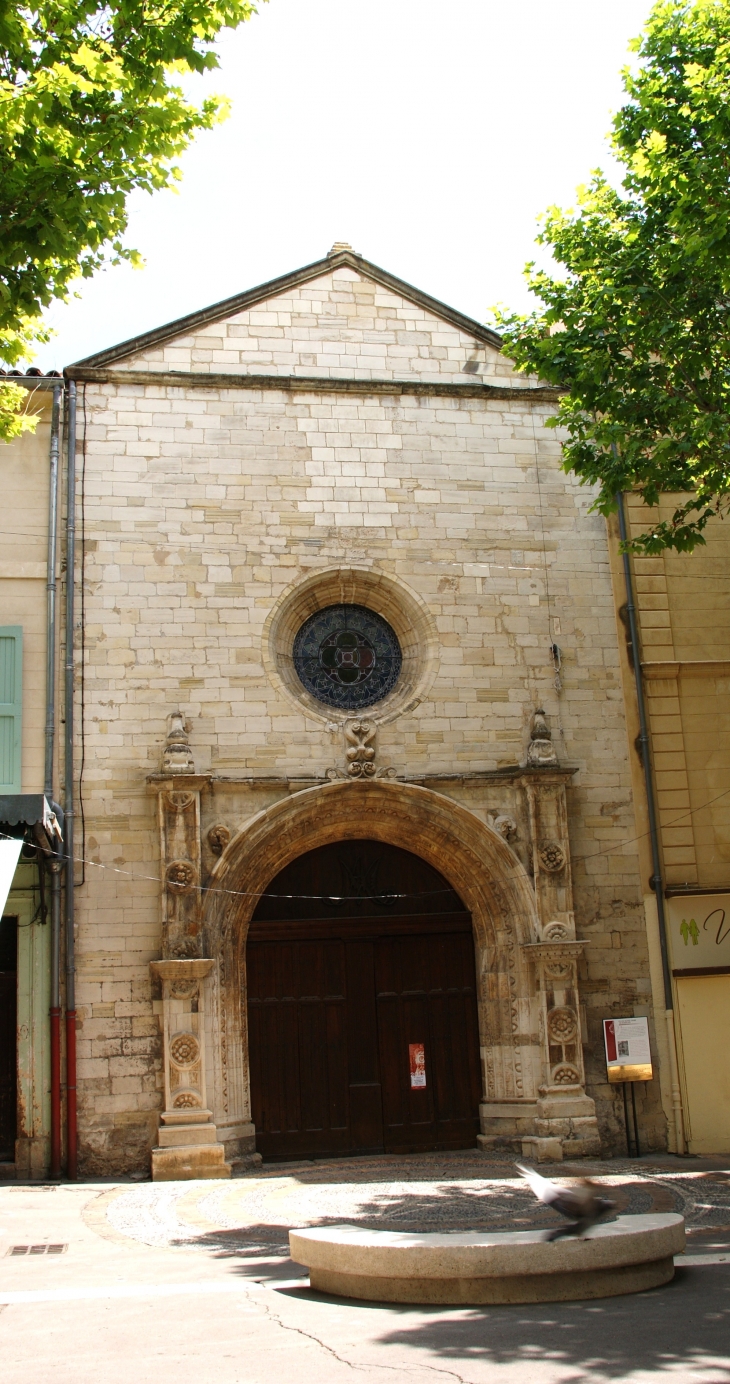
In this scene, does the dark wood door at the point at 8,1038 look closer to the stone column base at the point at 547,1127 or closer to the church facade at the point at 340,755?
the church facade at the point at 340,755

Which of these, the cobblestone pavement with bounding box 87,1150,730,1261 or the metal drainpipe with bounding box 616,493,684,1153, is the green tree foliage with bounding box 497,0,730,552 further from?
the cobblestone pavement with bounding box 87,1150,730,1261

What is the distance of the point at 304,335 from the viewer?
46.2 ft


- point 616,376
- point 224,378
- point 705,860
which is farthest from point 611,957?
point 224,378

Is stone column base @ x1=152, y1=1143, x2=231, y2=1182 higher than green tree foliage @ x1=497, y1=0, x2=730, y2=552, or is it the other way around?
green tree foliage @ x1=497, y1=0, x2=730, y2=552

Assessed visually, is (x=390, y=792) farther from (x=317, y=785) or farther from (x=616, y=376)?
(x=616, y=376)

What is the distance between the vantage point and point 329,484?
44.8 feet

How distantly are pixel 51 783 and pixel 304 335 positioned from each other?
19.5 feet

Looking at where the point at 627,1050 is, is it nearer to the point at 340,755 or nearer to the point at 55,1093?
the point at 340,755

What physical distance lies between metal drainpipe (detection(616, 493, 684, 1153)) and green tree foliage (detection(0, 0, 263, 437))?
742cm

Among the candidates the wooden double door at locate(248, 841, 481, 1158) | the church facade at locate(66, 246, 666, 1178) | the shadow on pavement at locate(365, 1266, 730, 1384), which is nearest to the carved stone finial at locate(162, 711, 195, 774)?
the church facade at locate(66, 246, 666, 1178)

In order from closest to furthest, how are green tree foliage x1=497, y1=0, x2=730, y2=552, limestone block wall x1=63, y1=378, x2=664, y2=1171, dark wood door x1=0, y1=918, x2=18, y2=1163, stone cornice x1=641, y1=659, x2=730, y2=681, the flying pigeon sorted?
the flying pigeon < green tree foliage x1=497, y1=0, x2=730, y2=552 < dark wood door x1=0, y1=918, x2=18, y2=1163 < limestone block wall x1=63, y1=378, x2=664, y2=1171 < stone cornice x1=641, y1=659, x2=730, y2=681

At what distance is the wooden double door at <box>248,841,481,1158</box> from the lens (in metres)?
12.6

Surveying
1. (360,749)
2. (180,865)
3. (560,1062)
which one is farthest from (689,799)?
(180,865)

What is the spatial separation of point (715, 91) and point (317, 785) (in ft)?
24.0
